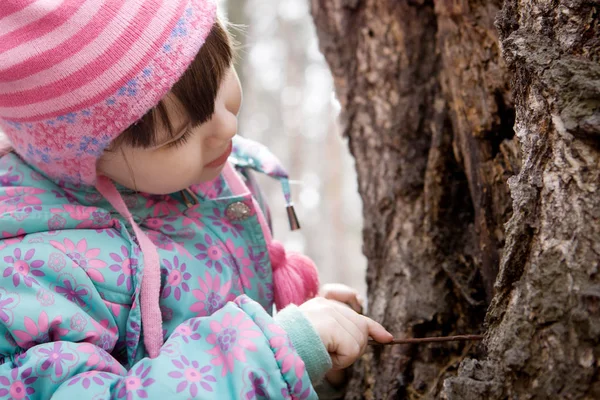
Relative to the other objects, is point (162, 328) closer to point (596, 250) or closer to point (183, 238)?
point (183, 238)

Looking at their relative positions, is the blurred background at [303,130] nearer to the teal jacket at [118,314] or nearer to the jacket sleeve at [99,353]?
the teal jacket at [118,314]

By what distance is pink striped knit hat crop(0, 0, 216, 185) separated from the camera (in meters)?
1.04

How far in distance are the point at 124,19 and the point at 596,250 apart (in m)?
0.84

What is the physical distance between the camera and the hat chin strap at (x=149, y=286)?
3.73ft

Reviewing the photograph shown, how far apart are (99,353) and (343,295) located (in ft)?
1.97

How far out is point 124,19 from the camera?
1.05m

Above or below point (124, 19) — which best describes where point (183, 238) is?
below

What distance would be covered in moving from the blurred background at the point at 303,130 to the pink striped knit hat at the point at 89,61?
659 cm

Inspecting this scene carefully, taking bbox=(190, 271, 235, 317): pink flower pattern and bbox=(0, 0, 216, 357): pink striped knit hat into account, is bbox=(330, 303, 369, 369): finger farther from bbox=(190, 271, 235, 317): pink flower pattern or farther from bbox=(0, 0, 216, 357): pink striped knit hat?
bbox=(0, 0, 216, 357): pink striped knit hat

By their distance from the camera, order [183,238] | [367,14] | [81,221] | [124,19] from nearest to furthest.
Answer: [124,19] → [81,221] → [183,238] → [367,14]

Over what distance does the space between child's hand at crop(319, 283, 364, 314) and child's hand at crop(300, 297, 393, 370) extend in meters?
0.26

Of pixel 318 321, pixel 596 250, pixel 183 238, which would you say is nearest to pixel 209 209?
pixel 183 238

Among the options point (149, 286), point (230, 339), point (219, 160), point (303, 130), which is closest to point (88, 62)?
point (219, 160)

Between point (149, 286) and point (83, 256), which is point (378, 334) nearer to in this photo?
point (149, 286)
